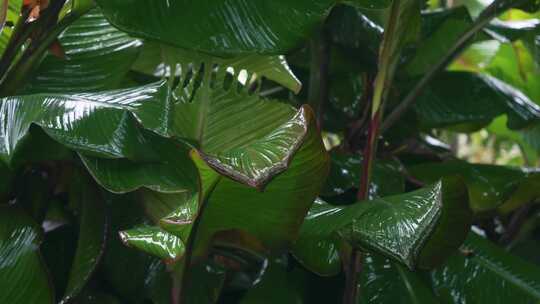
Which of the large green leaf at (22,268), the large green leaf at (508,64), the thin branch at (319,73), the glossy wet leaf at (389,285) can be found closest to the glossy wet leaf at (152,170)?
the large green leaf at (22,268)

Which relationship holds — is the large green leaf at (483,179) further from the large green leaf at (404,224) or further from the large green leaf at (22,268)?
the large green leaf at (22,268)

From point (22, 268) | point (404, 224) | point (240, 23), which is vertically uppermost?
point (240, 23)

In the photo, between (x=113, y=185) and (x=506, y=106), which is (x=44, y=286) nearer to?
(x=113, y=185)

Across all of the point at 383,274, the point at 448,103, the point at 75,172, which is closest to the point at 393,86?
the point at 448,103

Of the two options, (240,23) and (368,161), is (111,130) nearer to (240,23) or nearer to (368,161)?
(240,23)

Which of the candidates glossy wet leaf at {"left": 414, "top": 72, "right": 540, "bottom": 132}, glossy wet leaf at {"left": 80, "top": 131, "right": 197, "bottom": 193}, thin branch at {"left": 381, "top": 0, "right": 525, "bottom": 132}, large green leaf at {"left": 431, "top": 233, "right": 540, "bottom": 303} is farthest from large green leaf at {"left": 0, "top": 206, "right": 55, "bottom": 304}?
glossy wet leaf at {"left": 414, "top": 72, "right": 540, "bottom": 132}

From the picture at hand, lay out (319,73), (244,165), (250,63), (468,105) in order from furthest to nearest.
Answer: (468,105)
(319,73)
(250,63)
(244,165)

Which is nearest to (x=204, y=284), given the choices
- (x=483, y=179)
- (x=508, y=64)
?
(x=483, y=179)
